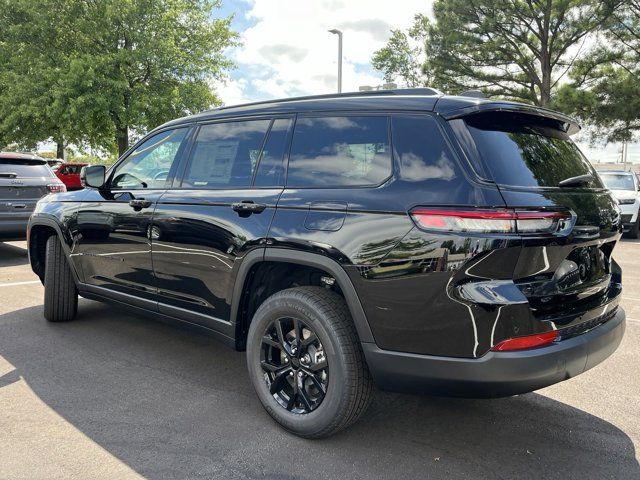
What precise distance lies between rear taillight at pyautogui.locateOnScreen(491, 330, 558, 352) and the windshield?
41.7 ft

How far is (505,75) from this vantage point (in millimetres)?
21688

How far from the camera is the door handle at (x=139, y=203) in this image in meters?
3.78

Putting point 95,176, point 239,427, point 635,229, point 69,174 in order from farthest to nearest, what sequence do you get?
point 69,174, point 635,229, point 95,176, point 239,427

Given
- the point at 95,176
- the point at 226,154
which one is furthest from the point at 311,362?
the point at 95,176

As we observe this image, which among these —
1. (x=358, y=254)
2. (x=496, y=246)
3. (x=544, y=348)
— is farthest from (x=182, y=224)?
(x=544, y=348)

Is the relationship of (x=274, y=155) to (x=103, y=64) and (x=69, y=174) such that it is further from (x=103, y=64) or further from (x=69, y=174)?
(x=69, y=174)

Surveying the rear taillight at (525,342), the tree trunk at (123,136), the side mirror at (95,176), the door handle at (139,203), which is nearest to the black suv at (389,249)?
the rear taillight at (525,342)

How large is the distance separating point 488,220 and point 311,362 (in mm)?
1170

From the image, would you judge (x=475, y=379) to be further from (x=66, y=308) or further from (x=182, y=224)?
(x=66, y=308)

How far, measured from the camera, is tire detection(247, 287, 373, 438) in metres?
2.64

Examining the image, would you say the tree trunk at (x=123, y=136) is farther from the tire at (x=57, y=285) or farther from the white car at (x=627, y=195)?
the tire at (x=57, y=285)

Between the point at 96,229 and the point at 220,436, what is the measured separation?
7.04 feet

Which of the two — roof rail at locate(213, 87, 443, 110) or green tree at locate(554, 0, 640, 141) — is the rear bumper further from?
green tree at locate(554, 0, 640, 141)

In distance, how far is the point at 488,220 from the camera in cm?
228
